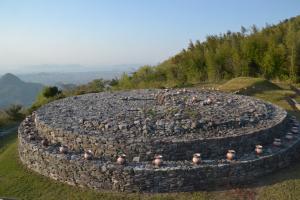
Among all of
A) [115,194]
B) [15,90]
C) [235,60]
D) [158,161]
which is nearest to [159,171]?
[158,161]

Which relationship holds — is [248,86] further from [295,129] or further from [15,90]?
[15,90]

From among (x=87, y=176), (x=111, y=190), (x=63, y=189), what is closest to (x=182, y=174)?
(x=111, y=190)

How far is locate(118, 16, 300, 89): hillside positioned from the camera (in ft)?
79.5

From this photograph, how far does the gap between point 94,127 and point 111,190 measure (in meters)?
2.45

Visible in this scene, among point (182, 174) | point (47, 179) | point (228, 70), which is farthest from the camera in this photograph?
point (228, 70)

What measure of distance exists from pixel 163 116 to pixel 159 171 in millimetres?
3006

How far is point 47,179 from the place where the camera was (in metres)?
9.42

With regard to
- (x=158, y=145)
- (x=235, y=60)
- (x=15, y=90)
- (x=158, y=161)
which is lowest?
(x=15, y=90)

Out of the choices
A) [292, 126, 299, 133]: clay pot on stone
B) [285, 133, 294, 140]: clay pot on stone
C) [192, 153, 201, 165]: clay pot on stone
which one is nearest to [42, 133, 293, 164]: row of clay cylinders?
[192, 153, 201, 165]: clay pot on stone

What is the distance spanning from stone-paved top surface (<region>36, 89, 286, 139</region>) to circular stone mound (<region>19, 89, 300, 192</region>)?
30 mm

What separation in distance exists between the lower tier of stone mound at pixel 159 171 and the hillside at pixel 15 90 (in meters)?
72.8

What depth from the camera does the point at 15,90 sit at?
3529 inches

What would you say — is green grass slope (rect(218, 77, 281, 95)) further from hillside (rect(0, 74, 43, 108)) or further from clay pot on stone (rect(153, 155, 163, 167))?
hillside (rect(0, 74, 43, 108))

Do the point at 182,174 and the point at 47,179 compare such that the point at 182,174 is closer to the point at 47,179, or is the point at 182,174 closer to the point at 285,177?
the point at 285,177
